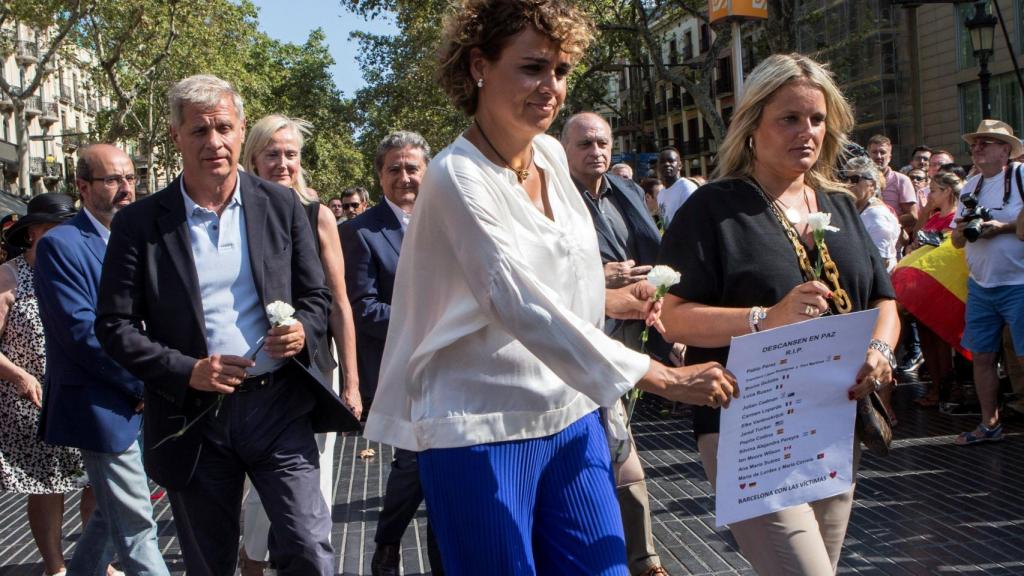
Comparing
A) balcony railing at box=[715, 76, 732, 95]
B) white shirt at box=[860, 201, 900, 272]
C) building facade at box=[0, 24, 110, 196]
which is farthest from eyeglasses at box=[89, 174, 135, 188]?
balcony railing at box=[715, 76, 732, 95]

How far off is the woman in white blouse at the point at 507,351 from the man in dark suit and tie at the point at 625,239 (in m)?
2.02

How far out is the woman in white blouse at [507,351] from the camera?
2.44 m

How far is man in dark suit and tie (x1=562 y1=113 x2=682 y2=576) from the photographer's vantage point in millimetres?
4914

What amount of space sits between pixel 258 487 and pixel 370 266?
2100 mm

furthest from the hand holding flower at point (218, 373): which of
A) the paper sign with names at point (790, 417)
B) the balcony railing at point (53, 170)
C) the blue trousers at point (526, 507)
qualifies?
the balcony railing at point (53, 170)

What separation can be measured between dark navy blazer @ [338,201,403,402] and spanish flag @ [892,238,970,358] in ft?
17.7

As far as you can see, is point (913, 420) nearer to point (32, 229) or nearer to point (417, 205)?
point (32, 229)

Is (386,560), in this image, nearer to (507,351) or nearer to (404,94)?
(507,351)

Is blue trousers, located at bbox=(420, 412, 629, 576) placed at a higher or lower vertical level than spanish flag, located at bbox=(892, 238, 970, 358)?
higher

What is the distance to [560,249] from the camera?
260 cm

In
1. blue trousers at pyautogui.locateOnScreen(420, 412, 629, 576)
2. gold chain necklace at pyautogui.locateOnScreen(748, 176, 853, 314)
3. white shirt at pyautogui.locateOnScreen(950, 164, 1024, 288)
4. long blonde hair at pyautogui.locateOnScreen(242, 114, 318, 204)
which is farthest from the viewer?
white shirt at pyautogui.locateOnScreen(950, 164, 1024, 288)

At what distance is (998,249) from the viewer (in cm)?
812

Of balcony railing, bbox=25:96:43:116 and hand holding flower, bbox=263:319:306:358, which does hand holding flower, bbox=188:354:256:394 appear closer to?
hand holding flower, bbox=263:319:306:358

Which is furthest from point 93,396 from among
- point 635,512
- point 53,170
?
point 53,170
